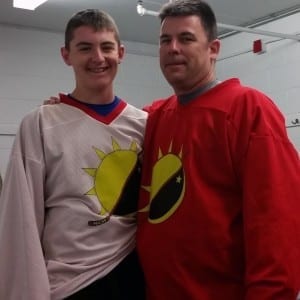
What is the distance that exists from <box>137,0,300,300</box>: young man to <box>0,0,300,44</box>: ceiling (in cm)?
291

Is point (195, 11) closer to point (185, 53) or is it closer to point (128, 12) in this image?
point (185, 53)

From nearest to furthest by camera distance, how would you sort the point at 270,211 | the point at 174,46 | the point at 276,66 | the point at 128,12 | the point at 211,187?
the point at 270,211 < the point at 211,187 < the point at 174,46 < the point at 128,12 < the point at 276,66

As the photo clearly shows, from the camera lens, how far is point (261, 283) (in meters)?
1.29

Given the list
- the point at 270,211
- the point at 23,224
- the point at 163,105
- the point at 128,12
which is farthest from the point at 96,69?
the point at 128,12

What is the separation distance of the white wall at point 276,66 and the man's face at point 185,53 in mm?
3365

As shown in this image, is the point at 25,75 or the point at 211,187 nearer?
the point at 211,187

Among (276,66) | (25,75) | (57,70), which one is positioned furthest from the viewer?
(57,70)

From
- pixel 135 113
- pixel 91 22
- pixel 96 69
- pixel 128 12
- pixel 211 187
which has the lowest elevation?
pixel 211 187

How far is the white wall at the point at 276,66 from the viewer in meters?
4.82

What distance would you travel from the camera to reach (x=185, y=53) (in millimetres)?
1562

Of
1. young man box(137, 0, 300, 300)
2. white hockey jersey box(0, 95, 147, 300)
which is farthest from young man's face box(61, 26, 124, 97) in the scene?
young man box(137, 0, 300, 300)

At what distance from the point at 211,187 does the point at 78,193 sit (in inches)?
17.0

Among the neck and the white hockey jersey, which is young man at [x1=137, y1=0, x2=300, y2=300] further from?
the neck

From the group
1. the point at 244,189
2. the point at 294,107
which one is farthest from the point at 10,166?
the point at 294,107
